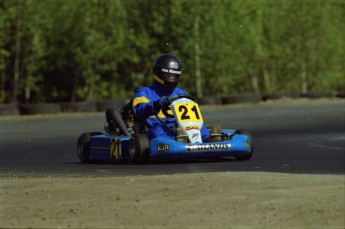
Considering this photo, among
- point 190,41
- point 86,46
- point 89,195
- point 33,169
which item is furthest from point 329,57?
point 89,195

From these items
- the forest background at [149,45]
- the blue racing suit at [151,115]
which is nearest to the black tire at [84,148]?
the blue racing suit at [151,115]

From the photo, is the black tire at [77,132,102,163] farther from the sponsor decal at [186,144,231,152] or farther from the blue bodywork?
the sponsor decal at [186,144,231,152]

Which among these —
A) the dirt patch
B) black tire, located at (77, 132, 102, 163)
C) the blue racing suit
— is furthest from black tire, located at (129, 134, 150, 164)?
the dirt patch

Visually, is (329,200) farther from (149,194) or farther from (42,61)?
(42,61)

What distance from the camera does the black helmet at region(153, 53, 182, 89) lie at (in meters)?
15.1

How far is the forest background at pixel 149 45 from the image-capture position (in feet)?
113

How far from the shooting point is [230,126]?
23.7m

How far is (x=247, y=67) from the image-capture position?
3853 centimetres

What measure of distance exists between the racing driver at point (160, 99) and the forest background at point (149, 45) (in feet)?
60.3

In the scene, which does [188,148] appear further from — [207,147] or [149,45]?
[149,45]

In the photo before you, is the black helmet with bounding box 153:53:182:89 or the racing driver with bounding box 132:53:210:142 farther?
the black helmet with bounding box 153:53:182:89

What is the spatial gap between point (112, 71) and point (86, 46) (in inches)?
74.1

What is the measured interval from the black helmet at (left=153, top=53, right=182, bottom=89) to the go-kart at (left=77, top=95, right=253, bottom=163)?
0.37 m

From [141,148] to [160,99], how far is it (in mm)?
650
